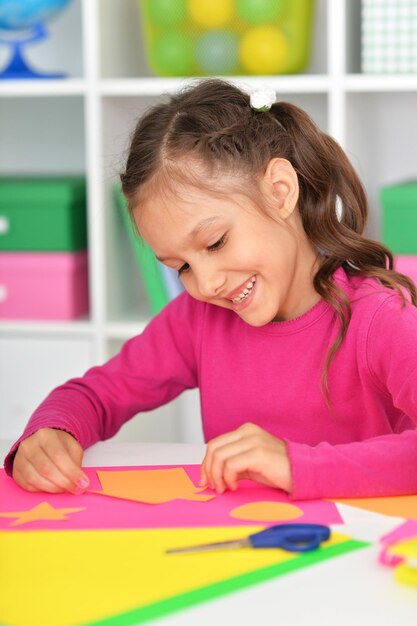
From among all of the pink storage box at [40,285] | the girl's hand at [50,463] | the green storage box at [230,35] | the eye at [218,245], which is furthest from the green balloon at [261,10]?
the girl's hand at [50,463]

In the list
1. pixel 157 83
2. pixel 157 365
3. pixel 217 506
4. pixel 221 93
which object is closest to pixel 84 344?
pixel 157 83

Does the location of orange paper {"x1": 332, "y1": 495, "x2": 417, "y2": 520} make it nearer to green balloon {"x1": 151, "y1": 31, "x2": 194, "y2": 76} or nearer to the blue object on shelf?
green balloon {"x1": 151, "y1": 31, "x2": 194, "y2": 76}

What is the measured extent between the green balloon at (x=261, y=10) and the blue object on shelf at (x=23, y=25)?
0.45 meters

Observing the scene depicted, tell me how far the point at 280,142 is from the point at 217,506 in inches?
19.6

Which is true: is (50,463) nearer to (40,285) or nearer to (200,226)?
(200,226)

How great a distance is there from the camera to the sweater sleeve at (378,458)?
979mm

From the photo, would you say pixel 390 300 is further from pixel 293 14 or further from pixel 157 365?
pixel 293 14

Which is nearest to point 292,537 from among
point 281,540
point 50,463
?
point 281,540

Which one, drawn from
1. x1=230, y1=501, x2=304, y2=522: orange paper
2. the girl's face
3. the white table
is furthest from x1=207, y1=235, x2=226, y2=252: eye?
the white table

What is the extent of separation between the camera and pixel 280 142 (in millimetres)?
1269

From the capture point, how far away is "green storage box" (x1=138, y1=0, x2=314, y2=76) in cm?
205

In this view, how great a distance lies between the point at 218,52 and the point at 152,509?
4.40 ft

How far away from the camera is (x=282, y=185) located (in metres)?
1.24

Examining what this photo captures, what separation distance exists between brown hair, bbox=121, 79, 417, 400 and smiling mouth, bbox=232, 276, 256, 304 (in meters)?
0.09
